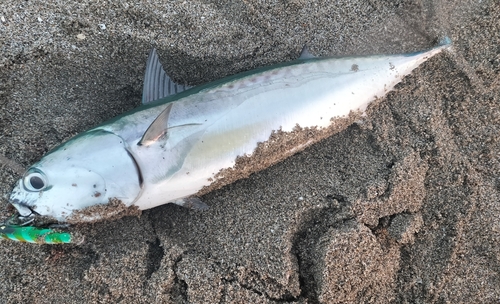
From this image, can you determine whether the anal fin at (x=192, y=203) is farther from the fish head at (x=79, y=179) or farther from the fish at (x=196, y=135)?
the fish head at (x=79, y=179)

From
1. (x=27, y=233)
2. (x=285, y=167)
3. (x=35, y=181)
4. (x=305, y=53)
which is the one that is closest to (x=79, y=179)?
(x=35, y=181)

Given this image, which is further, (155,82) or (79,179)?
(155,82)

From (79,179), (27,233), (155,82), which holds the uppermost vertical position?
(155,82)

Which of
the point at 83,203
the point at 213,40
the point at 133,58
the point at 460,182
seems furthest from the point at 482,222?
the point at 133,58

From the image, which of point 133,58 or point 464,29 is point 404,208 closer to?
point 464,29

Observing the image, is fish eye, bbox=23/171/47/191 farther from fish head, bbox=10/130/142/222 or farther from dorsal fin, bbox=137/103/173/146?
dorsal fin, bbox=137/103/173/146

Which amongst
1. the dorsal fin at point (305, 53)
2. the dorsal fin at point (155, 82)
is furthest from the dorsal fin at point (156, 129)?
the dorsal fin at point (305, 53)

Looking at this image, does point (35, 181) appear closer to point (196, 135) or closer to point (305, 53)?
point (196, 135)
